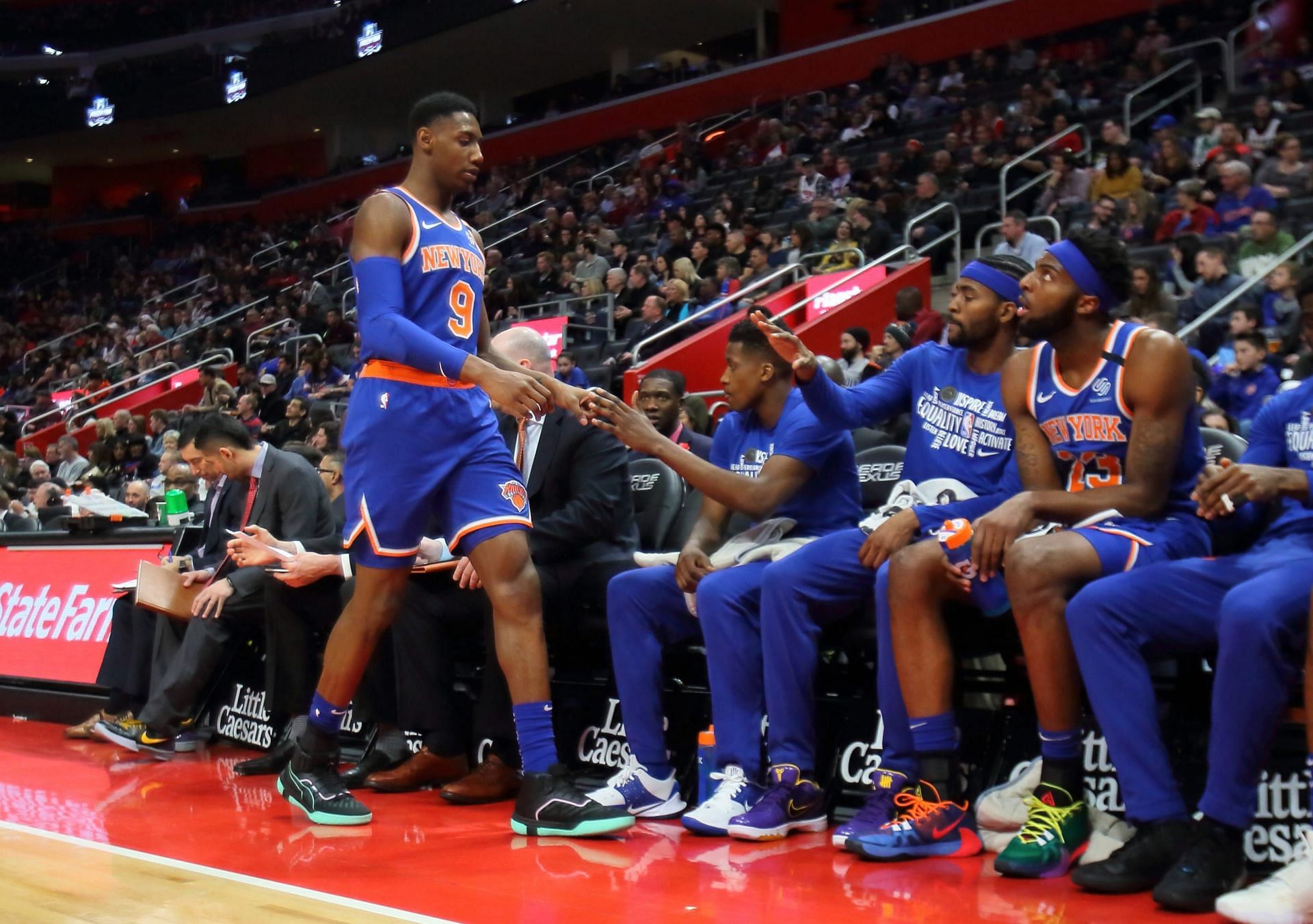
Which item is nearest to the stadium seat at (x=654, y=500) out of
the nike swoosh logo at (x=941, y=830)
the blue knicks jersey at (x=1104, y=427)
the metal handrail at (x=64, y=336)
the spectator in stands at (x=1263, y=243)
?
the blue knicks jersey at (x=1104, y=427)

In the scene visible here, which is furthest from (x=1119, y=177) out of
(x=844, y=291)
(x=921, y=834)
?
(x=921, y=834)

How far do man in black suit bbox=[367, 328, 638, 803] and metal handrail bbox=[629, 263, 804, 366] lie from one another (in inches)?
272

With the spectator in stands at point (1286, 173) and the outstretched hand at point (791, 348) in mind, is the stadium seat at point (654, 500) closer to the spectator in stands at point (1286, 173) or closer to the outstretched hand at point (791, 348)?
the outstretched hand at point (791, 348)

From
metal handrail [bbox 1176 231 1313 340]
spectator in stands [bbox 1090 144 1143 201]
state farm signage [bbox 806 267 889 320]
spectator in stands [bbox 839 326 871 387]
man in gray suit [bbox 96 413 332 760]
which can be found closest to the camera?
man in gray suit [bbox 96 413 332 760]

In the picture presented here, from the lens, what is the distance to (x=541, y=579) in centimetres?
461

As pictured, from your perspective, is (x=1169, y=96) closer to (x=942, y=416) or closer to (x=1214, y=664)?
(x=942, y=416)

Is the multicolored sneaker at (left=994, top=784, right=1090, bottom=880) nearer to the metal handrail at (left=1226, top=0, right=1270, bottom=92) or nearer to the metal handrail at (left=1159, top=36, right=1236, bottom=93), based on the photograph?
the metal handrail at (left=1159, top=36, right=1236, bottom=93)

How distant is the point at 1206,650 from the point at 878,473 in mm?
2020

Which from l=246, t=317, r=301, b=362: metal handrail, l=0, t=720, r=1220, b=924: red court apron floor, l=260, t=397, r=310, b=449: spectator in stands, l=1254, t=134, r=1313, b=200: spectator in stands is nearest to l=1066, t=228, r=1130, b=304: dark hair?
l=0, t=720, r=1220, b=924: red court apron floor

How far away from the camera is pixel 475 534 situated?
150 inches

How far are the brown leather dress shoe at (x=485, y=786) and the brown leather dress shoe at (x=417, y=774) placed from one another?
0.19 m

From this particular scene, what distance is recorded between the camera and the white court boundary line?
9.36ft

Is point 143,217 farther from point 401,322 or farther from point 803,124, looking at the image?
point 401,322

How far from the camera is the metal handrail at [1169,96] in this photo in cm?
1259
